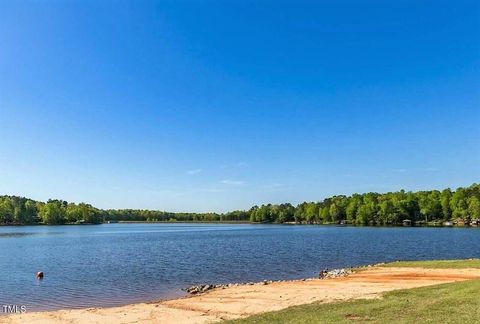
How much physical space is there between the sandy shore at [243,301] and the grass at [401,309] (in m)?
2.06

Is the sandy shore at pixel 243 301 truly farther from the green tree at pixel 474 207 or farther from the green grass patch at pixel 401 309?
the green tree at pixel 474 207

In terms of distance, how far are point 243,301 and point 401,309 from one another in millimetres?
A: 10529

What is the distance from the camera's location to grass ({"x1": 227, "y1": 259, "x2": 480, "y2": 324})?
15.8m

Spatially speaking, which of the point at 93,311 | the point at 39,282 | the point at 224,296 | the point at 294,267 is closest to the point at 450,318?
the point at 224,296

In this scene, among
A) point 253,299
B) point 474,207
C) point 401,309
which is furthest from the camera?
point 474,207

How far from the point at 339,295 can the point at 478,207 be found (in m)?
167

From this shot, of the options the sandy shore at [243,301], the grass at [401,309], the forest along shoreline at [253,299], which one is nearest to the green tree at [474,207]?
the forest along shoreline at [253,299]

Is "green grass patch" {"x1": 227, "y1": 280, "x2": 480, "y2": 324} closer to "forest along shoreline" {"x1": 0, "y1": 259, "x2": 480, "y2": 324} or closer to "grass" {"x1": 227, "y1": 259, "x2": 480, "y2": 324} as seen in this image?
"grass" {"x1": 227, "y1": 259, "x2": 480, "y2": 324}

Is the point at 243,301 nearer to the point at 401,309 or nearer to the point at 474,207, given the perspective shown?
the point at 401,309

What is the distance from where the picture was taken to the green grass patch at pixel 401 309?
51.9 ft

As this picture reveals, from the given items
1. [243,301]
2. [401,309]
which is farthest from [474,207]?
[401,309]

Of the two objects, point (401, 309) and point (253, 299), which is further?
point (253, 299)

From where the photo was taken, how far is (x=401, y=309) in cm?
1791

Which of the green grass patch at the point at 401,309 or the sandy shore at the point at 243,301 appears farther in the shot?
the sandy shore at the point at 243,301
